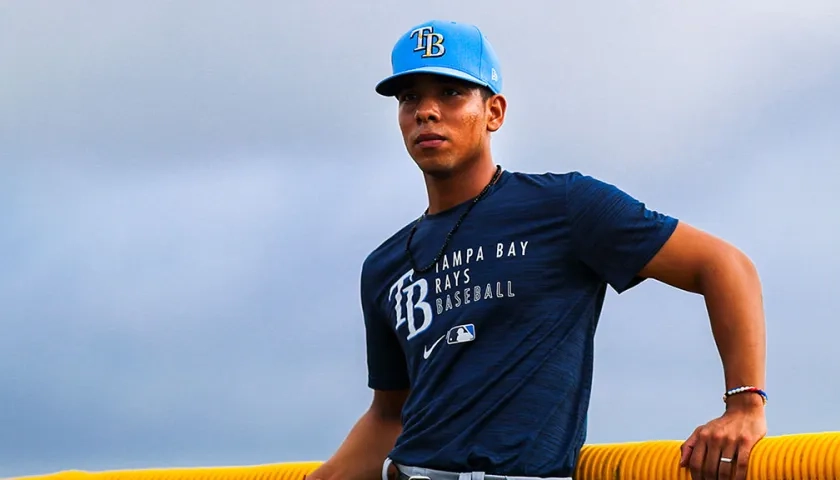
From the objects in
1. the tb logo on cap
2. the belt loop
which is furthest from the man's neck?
the belt loop

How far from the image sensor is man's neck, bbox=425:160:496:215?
5.44 meters

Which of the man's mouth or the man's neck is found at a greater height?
the man's mouth

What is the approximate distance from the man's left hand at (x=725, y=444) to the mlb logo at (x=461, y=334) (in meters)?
1.01

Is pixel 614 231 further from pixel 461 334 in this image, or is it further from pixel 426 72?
pixel 426 72

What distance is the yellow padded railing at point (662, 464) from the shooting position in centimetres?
417

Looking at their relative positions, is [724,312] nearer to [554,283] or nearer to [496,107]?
[554,283]

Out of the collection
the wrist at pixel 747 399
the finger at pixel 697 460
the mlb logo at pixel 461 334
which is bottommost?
the finger at pixel 697 460

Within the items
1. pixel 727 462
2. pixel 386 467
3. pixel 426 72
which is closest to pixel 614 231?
pixel 727 462

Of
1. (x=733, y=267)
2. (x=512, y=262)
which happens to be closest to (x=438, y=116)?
(x=512, y=262)

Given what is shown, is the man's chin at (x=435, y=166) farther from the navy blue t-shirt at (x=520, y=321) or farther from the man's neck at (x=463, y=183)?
the navy blue t-shirt at (x=520, y=321)

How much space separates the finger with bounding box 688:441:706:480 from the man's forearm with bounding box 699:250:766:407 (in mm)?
207

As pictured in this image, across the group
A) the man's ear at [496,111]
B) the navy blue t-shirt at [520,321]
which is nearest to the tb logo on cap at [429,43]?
the man's ear at [496,111]

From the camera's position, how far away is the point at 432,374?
511 centimetres

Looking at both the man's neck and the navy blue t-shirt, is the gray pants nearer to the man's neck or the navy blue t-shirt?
the navy blue t-shirt
